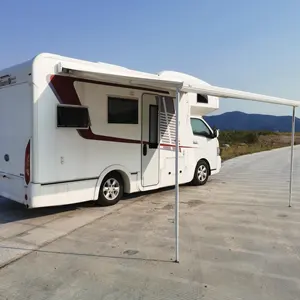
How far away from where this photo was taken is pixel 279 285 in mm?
3818

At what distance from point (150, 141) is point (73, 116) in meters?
2.00

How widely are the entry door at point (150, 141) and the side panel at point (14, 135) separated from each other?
2.47 meters

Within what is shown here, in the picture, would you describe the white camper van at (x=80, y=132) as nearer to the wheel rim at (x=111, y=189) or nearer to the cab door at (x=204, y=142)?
the wheel rim at (x=111, y=189)

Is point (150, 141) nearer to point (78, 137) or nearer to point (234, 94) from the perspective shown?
point (78, 137)

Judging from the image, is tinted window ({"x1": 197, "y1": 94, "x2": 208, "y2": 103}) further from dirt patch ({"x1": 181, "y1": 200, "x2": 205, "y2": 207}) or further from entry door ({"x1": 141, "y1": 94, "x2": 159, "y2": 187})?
dirt patch ({"x1": 181, "y1": 200, "x2": 205, "y2": 207})

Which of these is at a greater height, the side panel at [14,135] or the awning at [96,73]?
the awning at [96,73]

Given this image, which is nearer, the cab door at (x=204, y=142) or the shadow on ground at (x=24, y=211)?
the shadow on ground at (x=24, y=211)

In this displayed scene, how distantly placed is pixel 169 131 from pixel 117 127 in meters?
1.48

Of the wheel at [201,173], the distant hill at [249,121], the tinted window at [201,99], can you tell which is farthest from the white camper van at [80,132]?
the distant hill at [249,121]

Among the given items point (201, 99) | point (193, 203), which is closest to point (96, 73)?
point (193, 203)

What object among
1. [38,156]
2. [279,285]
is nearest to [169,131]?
[38,156]

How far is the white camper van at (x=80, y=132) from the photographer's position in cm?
604

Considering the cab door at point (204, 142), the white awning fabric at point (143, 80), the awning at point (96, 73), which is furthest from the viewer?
the cab door at point (204, 142)

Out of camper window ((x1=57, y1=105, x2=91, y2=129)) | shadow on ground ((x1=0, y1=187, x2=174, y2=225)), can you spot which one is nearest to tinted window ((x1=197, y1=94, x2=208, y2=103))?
camper window ((x1=57, y1=105, x2=91, y2=129))
